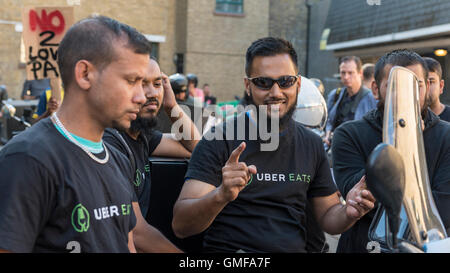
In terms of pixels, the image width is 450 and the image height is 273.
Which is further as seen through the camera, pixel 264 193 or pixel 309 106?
pixel 309 106

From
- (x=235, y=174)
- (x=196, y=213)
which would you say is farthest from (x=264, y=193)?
(x=235, y=174)

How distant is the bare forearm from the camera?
6.83ft

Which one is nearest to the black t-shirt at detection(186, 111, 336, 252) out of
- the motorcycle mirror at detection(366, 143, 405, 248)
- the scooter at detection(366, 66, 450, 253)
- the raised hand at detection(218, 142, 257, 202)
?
the raised hand at detection(218, 142, 257, 202)

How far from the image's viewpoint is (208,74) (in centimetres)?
2025

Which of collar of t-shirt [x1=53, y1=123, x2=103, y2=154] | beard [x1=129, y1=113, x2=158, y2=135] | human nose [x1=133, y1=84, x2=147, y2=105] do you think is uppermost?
human nose [x1=133, y1=84, x2=147, y2=105]

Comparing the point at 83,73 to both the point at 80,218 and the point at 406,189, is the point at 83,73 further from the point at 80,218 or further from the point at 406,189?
the point at 406,189

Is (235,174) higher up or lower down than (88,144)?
lower down

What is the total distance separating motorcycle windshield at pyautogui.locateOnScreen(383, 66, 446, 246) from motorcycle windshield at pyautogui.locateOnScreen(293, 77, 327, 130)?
10.3 ft

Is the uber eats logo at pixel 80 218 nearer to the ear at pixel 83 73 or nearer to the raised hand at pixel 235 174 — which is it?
the ear at pixel 83 73

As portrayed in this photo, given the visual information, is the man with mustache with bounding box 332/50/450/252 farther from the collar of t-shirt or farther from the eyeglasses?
the collar of t-shirt

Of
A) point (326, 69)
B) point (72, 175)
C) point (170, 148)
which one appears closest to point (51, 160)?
point (72, 175)

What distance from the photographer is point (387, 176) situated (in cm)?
106

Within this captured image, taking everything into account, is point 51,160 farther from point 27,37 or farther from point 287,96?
point 27,37

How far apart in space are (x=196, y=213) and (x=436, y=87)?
1.71 meters
